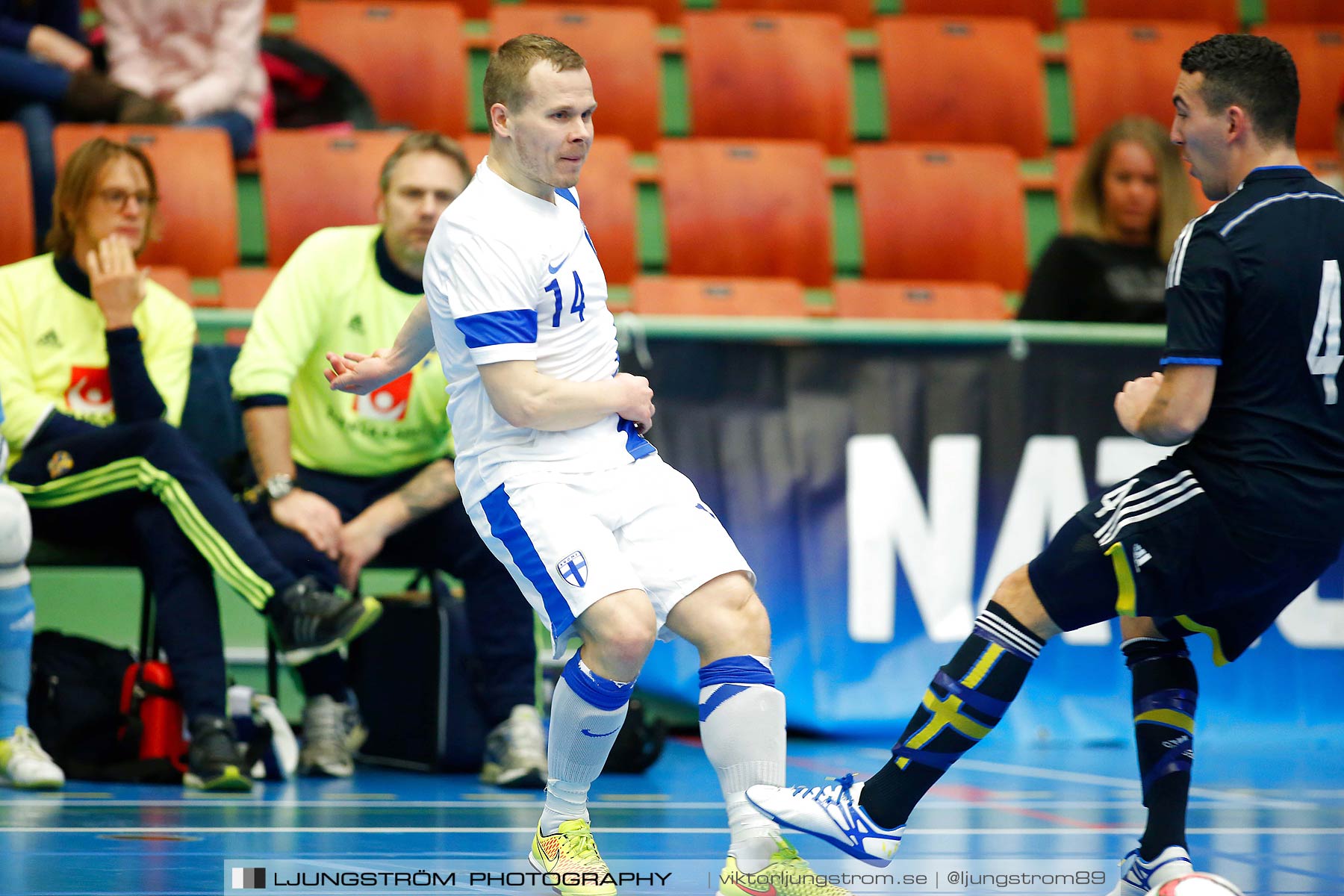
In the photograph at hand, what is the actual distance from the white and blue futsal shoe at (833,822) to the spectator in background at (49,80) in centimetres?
491

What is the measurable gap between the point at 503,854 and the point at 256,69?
4907mm

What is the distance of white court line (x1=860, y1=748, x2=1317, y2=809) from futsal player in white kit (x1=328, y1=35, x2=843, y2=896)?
6.27ft

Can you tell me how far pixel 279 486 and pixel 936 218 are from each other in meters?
3.86

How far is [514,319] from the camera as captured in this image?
11.0ft

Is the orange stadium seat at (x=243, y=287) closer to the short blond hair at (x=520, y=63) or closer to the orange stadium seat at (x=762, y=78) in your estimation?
the orange stadium seat at (x=762, y=78)

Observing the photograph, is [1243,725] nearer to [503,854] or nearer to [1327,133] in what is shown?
[503,854]

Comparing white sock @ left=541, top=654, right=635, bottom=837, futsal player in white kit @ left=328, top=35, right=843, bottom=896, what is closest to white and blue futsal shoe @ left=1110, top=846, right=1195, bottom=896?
futsal player in white kit @ left=328, top=35, right=843, bottom=896

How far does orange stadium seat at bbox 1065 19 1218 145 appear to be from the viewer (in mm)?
8695

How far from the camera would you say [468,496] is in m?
3.59

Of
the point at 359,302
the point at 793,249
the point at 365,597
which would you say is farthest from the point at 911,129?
the point at 365,597

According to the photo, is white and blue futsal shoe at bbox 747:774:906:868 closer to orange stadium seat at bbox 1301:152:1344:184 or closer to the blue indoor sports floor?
the blue indoor sports floor

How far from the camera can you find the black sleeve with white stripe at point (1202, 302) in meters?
3.15

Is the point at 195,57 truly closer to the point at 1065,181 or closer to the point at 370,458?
the point at 370,458

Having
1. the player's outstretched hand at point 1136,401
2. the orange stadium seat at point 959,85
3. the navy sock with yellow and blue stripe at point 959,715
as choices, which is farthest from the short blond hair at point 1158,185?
the navy sock with yellow and blue stripe at point 959,715
